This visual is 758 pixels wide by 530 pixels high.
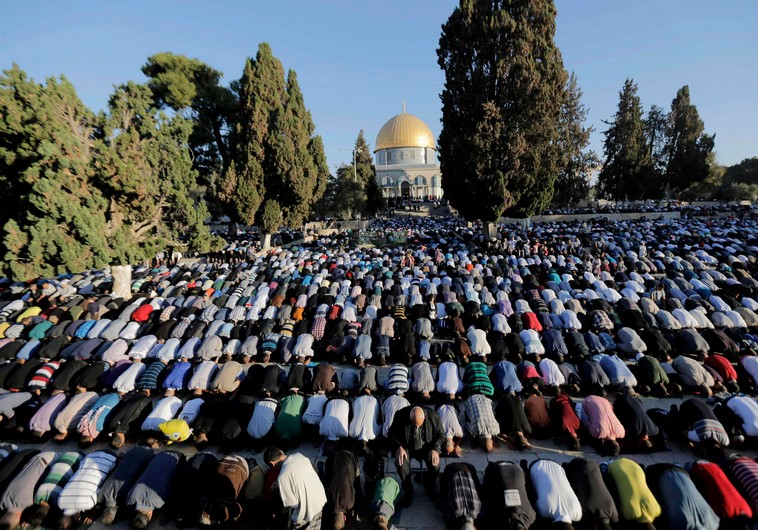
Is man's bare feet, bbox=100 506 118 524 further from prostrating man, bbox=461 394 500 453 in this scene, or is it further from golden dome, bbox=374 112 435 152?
golden dome, bbox=374 112 435 152

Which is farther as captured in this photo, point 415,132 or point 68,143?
point 415,132

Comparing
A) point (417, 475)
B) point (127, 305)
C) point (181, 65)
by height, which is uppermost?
point (181, 65)

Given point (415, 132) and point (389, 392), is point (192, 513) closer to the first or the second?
point (389, 392)

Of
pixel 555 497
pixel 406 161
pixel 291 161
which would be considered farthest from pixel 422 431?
pixel 406 161

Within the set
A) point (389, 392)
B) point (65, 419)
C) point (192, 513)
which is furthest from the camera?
point (389, 392)

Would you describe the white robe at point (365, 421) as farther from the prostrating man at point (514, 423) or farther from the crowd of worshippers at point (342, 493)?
the prostrating man at point (514, 423)

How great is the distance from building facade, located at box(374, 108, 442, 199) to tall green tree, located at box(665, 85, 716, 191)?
29.8 metres

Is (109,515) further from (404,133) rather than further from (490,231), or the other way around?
(404,133)

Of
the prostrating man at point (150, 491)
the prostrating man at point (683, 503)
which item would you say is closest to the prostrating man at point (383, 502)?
the prostrating man at point (150, 491)

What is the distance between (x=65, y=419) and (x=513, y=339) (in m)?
8.40

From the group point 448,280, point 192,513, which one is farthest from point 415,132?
point 192,513

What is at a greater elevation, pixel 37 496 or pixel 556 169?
pixel 556 169

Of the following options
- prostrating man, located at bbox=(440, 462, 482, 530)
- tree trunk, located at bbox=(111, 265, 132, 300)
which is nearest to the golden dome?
tree trunk, located at bbox=(111, 265, 132, 300)

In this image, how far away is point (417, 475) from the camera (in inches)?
207
